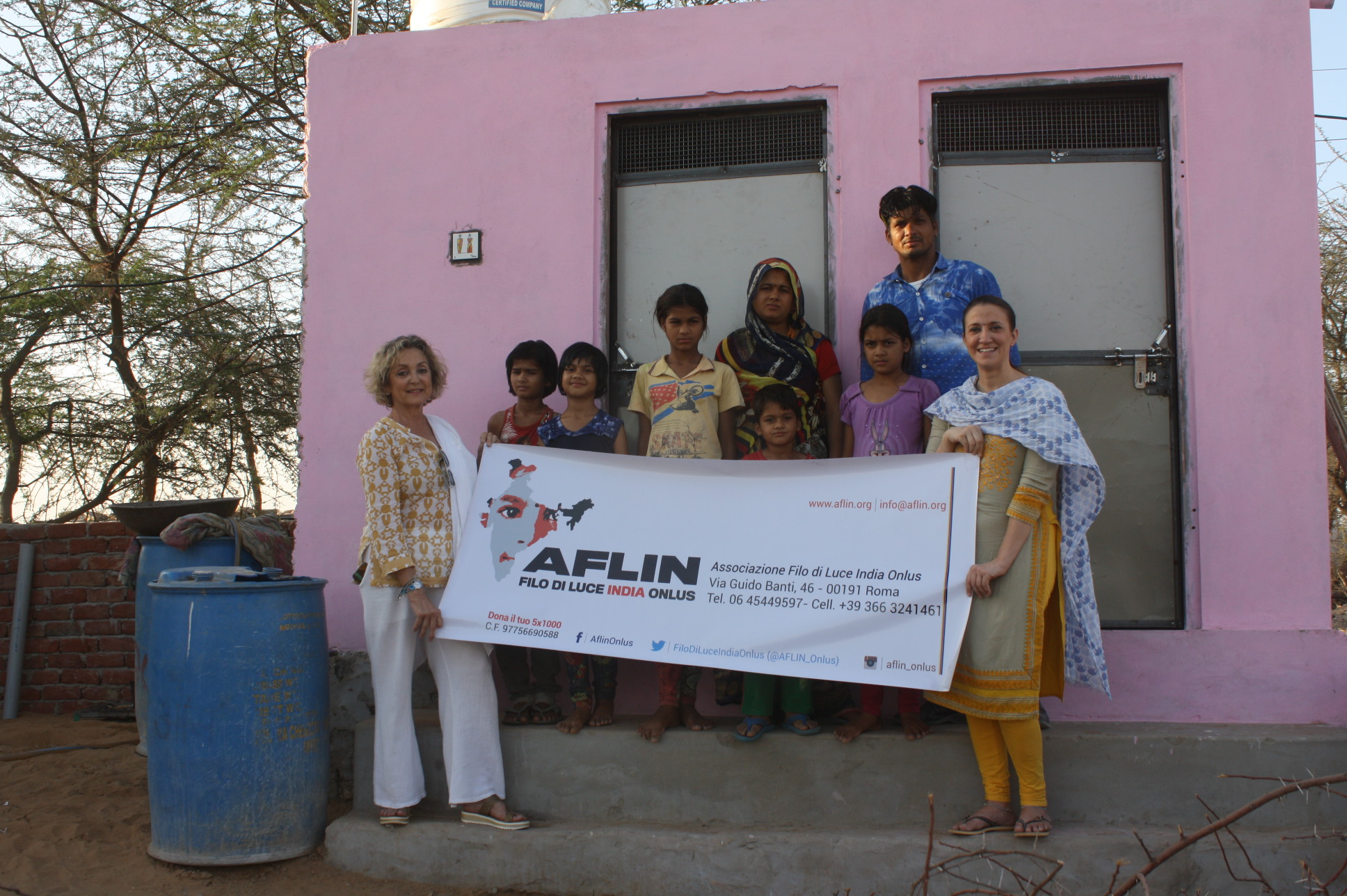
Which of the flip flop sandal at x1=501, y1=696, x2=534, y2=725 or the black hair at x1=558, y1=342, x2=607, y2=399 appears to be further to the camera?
the black hair at x1=558, y1=342, x2=607, y2=399

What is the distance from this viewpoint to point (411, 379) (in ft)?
11.2

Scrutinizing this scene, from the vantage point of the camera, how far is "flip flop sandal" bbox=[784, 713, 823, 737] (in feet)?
11.0

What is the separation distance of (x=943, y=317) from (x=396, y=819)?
2611mm

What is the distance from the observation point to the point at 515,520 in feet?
11.7

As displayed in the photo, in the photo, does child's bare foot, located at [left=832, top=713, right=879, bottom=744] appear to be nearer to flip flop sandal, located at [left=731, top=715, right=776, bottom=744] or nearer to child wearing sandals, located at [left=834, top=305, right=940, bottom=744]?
child wearing sandals, located at [left=834, top=305, right=940, bottom=744]

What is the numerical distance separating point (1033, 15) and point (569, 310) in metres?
2.21

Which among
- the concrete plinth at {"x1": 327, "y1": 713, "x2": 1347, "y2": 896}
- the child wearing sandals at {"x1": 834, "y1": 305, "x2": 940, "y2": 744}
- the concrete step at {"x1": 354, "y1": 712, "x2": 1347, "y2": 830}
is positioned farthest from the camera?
the child wearing sandals at {"x1": 834, "y1": 305, "x2": 940, "y2": 744}

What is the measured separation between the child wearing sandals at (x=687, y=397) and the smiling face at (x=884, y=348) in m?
0.51

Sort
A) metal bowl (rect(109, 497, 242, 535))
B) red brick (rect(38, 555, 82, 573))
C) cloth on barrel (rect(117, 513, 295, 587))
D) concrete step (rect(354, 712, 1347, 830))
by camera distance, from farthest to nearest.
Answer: red brick (rect(38, 555, 82, 573)) < metal bowl (rect(109, 497, 242, 535)) < cloth on barrel (rect(117, 513, 295, 587)) < concrete step (rect(354, 712, 1347, 830))

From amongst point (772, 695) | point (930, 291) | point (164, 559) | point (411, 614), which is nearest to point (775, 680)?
point (772, 695)

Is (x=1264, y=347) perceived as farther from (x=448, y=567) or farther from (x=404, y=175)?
(x=404, y=175)

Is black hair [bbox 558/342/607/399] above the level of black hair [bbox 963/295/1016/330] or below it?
below

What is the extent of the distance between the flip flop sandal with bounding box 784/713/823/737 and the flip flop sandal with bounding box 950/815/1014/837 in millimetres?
535

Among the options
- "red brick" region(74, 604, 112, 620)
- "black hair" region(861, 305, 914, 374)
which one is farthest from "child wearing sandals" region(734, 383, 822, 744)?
"red brick" region(74, 604, 112, 620)
